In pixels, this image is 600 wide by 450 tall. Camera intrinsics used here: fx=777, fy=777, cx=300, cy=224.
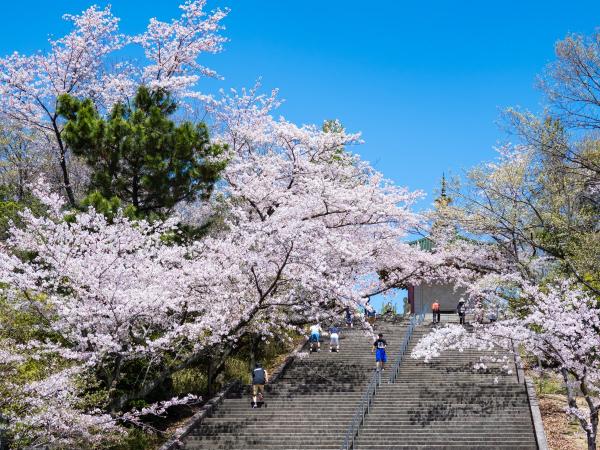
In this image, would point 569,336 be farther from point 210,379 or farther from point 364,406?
point 210,379

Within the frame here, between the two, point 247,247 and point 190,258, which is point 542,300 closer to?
point 247,247

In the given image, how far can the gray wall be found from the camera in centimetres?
3781

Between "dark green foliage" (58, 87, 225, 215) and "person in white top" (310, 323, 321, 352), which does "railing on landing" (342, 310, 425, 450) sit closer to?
"person in white top" (310, 323, 321, 352)

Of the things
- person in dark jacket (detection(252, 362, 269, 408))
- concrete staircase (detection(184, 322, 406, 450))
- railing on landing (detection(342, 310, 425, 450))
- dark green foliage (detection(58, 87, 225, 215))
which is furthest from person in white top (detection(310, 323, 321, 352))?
dark green foliage (detection(58, 87, 225, 215))

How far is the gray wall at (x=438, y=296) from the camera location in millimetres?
37812

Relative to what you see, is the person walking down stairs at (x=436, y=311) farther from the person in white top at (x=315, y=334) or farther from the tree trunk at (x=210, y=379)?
the tree trunk at (x=210, y=379)

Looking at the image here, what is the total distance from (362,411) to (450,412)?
7.62ft

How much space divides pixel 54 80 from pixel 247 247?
11977 millimetres

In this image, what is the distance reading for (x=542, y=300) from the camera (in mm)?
20938

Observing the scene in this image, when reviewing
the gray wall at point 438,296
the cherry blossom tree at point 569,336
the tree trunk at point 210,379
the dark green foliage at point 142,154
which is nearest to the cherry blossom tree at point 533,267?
the cherry blossom tree at point 569,336

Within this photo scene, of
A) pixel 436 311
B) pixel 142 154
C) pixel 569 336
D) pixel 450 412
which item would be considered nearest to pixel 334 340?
pixel 436 311

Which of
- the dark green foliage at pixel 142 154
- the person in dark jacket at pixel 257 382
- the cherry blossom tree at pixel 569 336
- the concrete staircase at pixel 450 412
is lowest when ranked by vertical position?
the concrete staircase at pixel 450 412

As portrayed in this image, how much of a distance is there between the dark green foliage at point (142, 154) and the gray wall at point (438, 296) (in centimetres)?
1605

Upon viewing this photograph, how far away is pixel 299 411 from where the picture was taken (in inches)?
829
